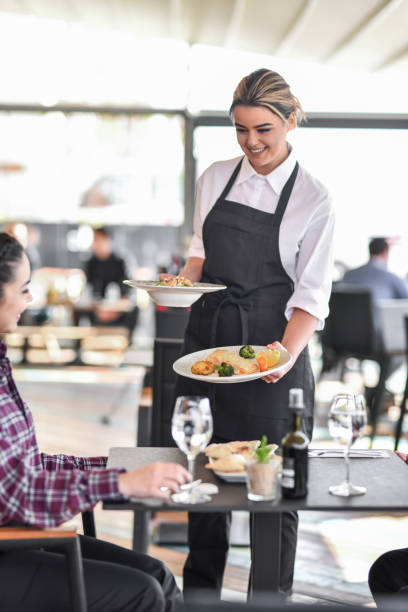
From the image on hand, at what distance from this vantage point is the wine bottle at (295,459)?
1546mm

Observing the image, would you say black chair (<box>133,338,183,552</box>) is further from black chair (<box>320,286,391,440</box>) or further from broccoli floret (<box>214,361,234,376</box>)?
black chair (<box>320,286,391,440</box>)

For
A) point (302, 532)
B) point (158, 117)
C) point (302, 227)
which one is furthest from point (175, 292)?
point (158, 117)

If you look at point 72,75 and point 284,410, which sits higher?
point 72,75

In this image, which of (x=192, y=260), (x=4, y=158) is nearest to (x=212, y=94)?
(x=4, y=158)

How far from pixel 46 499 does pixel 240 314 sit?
0.94 m

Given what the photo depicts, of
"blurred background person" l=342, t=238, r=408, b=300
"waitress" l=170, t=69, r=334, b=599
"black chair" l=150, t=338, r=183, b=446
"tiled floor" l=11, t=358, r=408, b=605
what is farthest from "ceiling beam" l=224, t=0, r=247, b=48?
"waitress" l=170, t=69, r=334, b=599

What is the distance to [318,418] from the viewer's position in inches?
241

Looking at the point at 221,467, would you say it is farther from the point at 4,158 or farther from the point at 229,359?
the point at 4,158

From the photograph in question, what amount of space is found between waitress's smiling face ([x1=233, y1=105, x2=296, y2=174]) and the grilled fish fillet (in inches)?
21.5

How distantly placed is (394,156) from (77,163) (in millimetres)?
3151

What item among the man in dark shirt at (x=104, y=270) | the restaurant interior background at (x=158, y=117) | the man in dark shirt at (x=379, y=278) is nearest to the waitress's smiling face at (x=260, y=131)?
the man in dark shirt at (x=379, y=278)

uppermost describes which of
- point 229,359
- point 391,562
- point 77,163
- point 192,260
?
point 77,163

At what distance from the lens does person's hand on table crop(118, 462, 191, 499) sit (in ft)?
5.01

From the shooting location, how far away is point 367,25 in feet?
20.0
